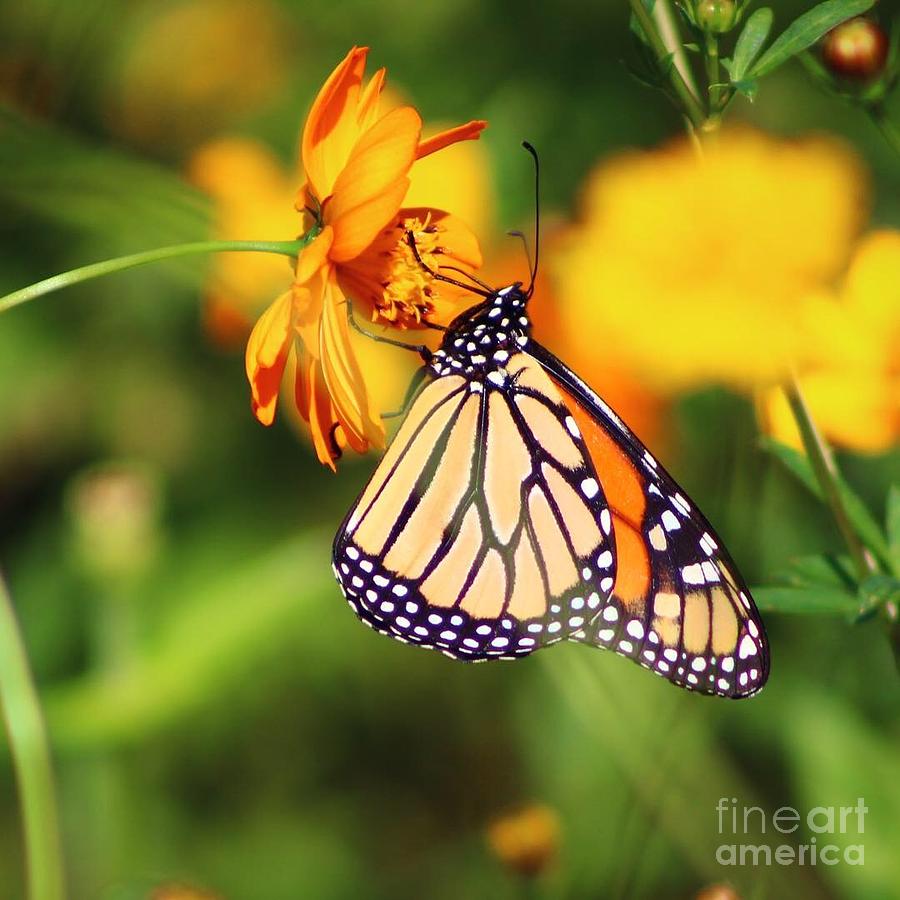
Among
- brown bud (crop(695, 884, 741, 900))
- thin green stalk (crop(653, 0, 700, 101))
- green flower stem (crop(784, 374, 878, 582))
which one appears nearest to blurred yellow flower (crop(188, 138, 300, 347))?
thin green stalk (crop(653, 0, 700, 101))

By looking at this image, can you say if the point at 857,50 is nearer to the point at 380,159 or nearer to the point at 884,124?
the point at 884,124

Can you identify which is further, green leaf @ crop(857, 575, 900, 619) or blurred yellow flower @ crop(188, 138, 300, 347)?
blurred yellow flower @ crop(188, 138, 300, 347)

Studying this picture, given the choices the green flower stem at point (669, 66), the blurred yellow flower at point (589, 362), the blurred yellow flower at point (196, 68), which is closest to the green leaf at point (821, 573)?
the green flower stem at point (669, 66)

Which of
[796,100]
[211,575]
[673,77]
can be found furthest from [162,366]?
[673,77]

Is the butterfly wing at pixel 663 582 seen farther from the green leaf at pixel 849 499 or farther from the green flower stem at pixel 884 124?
the green flower stem at pixel 884 124

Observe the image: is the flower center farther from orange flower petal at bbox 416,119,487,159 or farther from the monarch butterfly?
orange flower petal at bbox 416,119,487,159

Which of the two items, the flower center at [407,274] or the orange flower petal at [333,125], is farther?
the flower center at [407,274]
